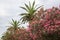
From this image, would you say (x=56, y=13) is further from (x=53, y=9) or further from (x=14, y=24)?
(x=14, y=24)

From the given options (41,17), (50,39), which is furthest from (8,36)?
(50,39)

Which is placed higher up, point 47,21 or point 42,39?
point 47,21

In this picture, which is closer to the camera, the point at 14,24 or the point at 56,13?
the point at 56,13

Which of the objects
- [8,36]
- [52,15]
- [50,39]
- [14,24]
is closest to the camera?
[50,39]

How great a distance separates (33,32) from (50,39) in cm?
269

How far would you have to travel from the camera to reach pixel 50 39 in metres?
25.9

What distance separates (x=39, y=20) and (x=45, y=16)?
30.9 inches

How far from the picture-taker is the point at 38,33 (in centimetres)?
2700

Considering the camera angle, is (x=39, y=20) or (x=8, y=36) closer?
(x=39, y=20)

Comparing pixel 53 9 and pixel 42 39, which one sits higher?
pixel 53 9

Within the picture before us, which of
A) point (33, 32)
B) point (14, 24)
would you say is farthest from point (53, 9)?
point (14, 24)

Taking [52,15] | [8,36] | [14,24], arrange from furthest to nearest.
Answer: [14,24], [8,36], [52,15]

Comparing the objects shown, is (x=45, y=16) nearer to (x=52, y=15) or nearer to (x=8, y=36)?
(x=52, y=15)

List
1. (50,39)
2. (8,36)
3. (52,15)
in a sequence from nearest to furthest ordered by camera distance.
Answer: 1. (50,39)
2. (52,15)
3. (8,36)
